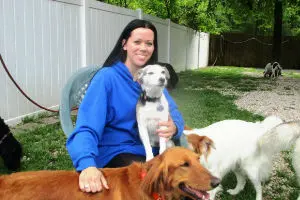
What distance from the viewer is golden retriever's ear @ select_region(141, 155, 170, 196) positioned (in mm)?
2273

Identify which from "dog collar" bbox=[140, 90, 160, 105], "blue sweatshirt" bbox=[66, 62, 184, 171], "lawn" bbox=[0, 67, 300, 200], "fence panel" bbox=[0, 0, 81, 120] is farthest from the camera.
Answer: "fence panel" bbox=[0, 0, 81, 120]

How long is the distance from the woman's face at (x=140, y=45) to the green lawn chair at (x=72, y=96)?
0.60 meters

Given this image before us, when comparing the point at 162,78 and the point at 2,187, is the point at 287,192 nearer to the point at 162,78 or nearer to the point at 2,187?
the point at 162,78

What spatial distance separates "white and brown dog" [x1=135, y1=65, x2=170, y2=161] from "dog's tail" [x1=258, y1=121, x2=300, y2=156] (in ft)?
3.85

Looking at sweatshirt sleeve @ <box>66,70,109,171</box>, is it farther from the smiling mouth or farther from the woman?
the smiling mouth

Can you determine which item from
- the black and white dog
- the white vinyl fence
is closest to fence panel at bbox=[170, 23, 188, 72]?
the black and white dog

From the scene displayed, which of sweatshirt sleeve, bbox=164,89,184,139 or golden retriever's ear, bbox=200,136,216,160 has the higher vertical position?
sweatshirt sleeve, bbox=164,89,184,139

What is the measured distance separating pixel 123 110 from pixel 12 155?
79.9 inches

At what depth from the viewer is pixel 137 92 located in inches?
125

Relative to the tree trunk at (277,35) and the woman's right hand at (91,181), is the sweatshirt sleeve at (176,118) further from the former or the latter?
the tree trunk at (277,35)

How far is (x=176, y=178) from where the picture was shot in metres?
2.33

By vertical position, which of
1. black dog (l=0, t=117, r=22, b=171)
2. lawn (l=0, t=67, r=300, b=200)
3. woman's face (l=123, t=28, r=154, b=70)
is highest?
woman's face (l=123, t=28, r=154, b=70)

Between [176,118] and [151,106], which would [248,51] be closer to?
[176,118]

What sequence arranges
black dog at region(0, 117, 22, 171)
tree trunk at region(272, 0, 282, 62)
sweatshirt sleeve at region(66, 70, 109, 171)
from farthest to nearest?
tree trunk at region(272, 0, 282, 62), black dog at region(0, 117, 22, 171), sweatshirt sleeve at region(66, 70, 109, 171)
